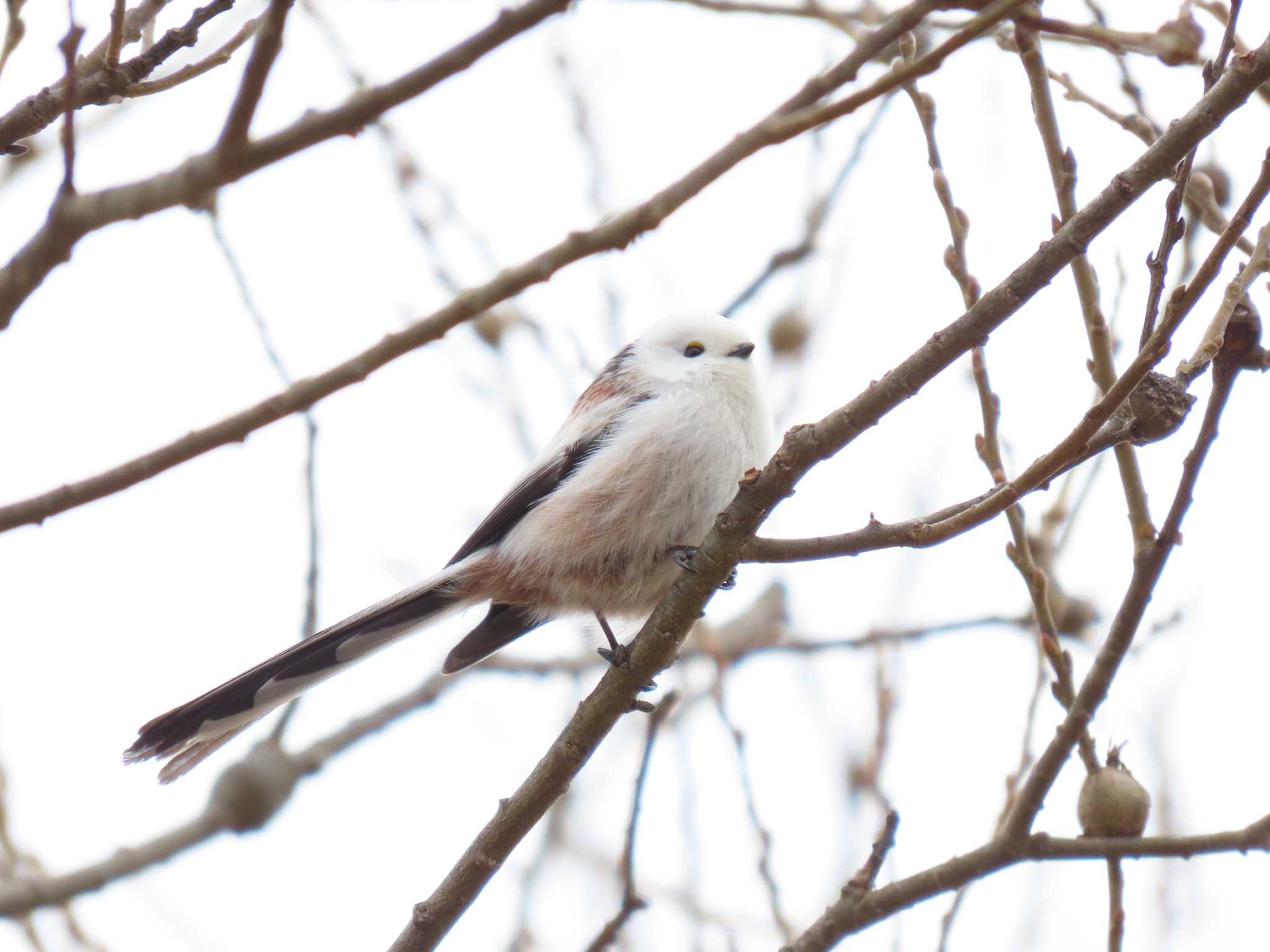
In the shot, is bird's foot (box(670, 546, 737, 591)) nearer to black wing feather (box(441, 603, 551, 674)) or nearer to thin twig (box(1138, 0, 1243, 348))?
black wing feather (box(441, 603, 551, 674))

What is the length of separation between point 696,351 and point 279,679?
68.4 inches

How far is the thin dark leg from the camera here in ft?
8.94

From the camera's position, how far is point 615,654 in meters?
3.01

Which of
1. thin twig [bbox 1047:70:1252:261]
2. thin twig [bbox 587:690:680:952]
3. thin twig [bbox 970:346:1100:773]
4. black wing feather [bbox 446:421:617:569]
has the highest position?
thin twig [bbox 1047:70:1252:261]

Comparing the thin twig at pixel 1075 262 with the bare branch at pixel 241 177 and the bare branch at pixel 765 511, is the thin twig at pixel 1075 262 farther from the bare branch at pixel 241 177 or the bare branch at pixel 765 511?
the bare branch at pixel 241 177

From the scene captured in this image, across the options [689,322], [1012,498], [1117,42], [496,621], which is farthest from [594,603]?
[1117,42]

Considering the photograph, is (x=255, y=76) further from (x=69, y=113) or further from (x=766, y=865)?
(x=766, y=865)

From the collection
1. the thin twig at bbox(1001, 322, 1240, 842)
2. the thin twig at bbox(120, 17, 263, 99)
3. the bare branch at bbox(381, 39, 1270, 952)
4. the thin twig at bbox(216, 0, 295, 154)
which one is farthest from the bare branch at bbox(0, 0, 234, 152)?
the thin twig at bbox(1001, 322, 1240, 842)

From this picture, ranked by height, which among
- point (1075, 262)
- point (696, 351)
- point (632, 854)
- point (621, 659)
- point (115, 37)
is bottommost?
point (632, 854)

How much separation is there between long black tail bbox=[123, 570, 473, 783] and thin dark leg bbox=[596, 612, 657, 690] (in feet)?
1.79

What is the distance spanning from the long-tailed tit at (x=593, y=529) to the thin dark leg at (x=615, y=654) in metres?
0.01

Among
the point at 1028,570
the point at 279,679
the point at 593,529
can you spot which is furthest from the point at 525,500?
the point at 1028,570

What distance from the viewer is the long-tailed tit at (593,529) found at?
357 centimetres

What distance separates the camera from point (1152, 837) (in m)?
2.39
